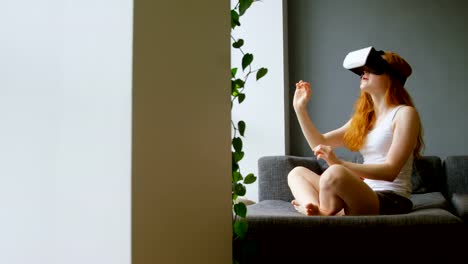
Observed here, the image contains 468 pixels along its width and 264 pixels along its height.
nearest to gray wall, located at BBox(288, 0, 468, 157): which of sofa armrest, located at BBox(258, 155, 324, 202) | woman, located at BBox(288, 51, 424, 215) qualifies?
sofa armrest, located at BBox(258, 155, 324, 202)

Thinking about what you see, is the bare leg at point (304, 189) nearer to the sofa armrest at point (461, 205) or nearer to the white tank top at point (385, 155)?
the white tank top at point (385, 155)

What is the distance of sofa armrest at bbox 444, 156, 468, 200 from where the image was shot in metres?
3.04

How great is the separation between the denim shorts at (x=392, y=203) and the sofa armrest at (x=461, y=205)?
0.59m

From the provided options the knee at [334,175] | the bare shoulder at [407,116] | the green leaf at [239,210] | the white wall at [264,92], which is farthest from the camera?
the white wall at [264,92]

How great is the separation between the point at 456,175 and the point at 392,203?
1.27 m

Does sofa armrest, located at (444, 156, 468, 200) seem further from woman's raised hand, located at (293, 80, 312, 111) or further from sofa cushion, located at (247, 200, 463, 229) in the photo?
sofa cushion, located at (247, 200, 463, 229)

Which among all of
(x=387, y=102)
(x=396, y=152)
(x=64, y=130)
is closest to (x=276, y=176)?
(x=387, y=102)

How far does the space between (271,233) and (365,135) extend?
925 mm

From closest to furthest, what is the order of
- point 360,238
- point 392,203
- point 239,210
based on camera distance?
point 239,210, point 360,238, point 392,203

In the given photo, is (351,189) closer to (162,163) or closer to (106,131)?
(162,163)

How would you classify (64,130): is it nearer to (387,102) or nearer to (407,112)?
(407,112)

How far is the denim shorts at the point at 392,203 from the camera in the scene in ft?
6.56

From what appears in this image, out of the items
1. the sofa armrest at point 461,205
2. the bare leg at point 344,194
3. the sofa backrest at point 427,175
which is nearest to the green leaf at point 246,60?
the bare leg at point 344,194

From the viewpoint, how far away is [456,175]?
3.06 m
